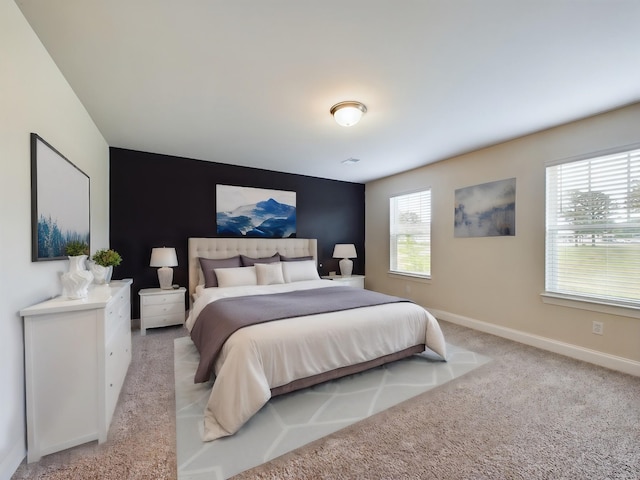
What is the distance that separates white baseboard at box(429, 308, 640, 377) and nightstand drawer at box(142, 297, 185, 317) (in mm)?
3827

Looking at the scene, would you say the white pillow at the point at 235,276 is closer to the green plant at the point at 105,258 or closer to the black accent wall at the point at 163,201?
the black accent wall at the point at 163,201

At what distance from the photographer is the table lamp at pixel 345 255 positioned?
527 cm

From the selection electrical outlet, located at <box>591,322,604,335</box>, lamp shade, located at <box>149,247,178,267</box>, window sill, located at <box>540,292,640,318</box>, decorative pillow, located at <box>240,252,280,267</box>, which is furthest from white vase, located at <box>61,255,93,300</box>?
electrical outlet, located at <box>591,322,604,335</box>

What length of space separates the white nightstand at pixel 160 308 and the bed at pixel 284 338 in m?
0.39


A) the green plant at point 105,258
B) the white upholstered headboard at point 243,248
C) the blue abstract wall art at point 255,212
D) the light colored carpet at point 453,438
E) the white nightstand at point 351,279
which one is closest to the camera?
the light colored carpet at point 453,438

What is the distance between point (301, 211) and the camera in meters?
5.21

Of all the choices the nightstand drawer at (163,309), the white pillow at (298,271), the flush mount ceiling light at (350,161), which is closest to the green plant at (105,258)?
the nightstand drawer at (163,309)

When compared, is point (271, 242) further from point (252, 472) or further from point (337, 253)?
point (252, 472)

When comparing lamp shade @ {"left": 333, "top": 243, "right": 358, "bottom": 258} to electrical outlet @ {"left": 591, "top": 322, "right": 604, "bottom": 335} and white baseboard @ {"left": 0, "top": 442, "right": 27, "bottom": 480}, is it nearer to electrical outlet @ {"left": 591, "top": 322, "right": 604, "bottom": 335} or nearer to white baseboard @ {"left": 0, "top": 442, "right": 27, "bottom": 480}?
electrical outlet @ {"left": 591, "top": 322, "right": 604, "bottom": 335}

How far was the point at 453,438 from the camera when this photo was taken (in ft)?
5.73

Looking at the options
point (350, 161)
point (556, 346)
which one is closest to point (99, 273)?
point (350, 161)

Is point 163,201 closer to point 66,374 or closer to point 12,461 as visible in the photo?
point 66,374

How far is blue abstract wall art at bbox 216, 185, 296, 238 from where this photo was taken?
4492 mm

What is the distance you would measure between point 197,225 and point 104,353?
280cm
